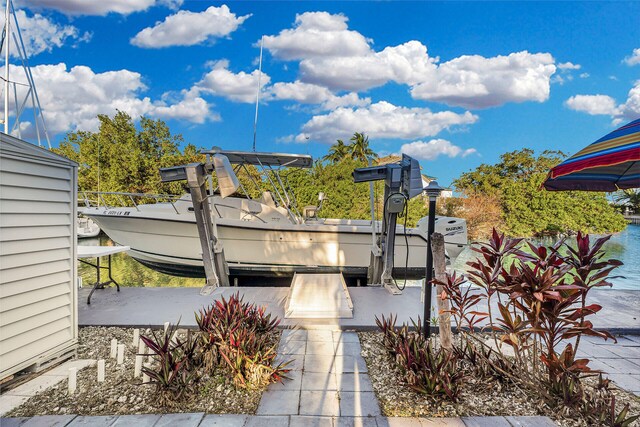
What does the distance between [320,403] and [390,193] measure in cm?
281

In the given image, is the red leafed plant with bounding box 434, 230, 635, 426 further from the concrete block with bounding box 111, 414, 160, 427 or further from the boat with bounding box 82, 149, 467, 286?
the boat with bounding box 82, 149, 467, 286

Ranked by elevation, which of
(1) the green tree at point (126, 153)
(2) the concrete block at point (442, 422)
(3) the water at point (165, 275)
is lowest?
(3) the water at point (165, 275)

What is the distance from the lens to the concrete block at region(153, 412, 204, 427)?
1.84 m

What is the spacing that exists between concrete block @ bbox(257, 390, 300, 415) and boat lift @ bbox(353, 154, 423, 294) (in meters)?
2.59

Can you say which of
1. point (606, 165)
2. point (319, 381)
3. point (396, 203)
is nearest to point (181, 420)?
point (319, 381)

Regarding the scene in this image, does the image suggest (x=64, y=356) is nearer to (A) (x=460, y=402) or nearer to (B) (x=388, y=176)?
(A) (x=460, y=402)

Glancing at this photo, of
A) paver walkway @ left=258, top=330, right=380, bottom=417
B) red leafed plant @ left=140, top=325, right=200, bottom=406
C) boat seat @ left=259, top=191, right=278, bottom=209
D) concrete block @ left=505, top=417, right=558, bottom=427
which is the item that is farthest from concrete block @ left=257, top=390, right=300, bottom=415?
boat seat @ left=259, top=191, right=278, bottom=209

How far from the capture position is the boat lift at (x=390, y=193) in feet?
13.3

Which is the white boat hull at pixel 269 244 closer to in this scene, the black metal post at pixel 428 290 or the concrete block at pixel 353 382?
the black metal post at pixel 428 290

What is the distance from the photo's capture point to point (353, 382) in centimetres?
231

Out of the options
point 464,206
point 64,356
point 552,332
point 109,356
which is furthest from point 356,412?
point 464,206

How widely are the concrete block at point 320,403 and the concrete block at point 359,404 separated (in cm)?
4

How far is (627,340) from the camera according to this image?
3.17m

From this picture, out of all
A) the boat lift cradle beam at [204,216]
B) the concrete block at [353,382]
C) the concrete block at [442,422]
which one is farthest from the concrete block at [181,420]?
the boat lift cradle beam at [204,216]
